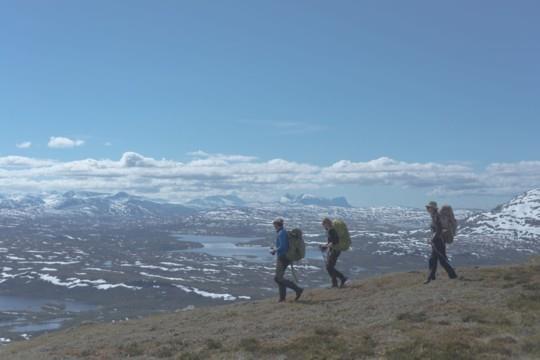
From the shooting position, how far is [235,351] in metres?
17.8

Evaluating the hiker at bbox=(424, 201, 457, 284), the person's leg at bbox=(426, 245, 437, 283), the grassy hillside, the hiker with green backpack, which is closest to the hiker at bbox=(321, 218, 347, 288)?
the hiker with green backpack

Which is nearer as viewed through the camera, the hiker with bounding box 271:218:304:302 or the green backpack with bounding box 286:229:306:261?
the hiker with bounding box 271:218:304:302

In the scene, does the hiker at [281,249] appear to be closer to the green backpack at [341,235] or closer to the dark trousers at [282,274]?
the dark trousers at [282,274]

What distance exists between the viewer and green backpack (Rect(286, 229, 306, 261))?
26.6 m

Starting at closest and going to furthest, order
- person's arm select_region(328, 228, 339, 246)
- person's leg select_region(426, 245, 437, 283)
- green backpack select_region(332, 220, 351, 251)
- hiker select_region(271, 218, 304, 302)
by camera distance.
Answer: hiker select_region(271, 218, 304, 302), person's leg select_region(426, 245, 437, 283), person's arm select_region(328, 228, 339, 246), green backpack select_region(332, 220, 351, 251)

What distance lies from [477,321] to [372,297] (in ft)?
24.8

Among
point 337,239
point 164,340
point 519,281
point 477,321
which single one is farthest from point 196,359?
point 519,281

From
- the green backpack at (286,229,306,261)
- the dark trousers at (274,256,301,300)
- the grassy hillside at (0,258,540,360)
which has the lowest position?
the grassy hillside at (0,258,540,360)

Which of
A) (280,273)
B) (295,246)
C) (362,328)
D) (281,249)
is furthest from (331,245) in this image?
(362,328)

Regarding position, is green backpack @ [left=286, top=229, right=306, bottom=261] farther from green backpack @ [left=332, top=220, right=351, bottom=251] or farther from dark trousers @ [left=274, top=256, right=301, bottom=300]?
green backpack @ [left=332, top=220, right=351, bottom=251]

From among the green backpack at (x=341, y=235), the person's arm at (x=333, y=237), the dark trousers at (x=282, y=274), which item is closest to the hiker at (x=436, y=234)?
the green backpack at (x=341, y=235)

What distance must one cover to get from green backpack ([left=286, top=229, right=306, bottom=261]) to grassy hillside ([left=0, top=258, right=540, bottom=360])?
2.27 meters

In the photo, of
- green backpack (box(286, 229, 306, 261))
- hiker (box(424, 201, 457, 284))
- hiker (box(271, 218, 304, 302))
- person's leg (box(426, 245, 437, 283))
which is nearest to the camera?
hiker (box(271, 218, 304, 302))

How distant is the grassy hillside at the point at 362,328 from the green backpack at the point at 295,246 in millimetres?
2273
